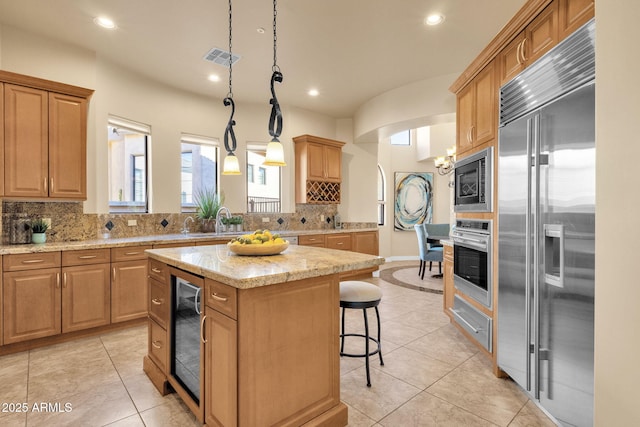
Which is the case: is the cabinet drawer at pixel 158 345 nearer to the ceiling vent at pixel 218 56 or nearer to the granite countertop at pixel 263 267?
the granite countertop at pixel 263 267

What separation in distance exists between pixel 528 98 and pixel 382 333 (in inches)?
95.4

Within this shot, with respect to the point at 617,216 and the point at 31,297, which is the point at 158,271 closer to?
the point at 31,297

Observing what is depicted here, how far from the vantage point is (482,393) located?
6.95 feet

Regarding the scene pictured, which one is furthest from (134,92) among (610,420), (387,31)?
(610,420)

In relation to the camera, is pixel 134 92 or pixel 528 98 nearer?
pixel 528 98

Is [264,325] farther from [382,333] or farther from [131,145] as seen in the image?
[131,145]

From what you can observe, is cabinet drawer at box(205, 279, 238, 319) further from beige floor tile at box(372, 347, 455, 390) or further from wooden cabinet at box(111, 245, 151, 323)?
wooden cabinet at box(111, 245, 151, 323)

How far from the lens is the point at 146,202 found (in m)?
4.31

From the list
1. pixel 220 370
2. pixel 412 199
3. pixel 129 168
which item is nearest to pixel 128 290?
pixel 129 168

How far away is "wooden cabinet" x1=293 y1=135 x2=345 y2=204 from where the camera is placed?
549 cm

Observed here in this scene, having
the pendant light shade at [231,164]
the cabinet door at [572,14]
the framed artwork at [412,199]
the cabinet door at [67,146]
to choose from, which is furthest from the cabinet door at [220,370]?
the framed artwork at [412,199]

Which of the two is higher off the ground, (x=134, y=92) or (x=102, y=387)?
(x=134, y=92)

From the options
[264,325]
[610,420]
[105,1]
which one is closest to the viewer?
[610,420]

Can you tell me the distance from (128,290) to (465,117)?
3.83m
